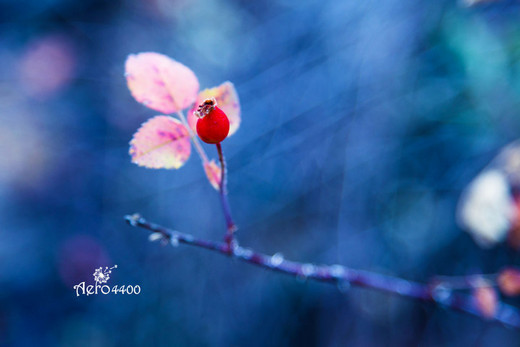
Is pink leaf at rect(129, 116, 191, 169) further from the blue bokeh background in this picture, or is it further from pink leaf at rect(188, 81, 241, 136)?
the blue bokeh background

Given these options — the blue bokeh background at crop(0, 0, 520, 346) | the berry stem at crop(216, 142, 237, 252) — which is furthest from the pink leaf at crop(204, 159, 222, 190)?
the blue bokeh background at crop(0, 0, 520, 346)

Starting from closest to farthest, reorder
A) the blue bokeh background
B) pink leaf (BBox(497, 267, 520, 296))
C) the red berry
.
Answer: the red berry < pink leaf (BBox(497, 267, 520, 296)) < the blue bokeh background

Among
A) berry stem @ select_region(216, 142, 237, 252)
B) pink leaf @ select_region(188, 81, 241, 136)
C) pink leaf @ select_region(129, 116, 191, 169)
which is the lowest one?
berry stem @ select_region(216, 142, 237, 252)

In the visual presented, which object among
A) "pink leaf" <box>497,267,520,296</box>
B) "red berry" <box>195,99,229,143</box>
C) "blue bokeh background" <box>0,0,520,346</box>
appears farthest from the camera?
"blue bokeh background" <box>0,0,520,346</box>

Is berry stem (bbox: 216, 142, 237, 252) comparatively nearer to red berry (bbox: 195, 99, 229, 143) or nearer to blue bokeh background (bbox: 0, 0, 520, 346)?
red berry (bbox: 195, 99, 229, 143)

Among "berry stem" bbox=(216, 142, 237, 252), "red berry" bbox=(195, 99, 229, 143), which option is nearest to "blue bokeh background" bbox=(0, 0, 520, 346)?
"berry stem" bbox=(216, 142, 237, 252)

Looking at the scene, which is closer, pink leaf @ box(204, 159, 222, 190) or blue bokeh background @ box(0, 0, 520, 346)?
pink leaf @ box(204, 159, 222, 190)

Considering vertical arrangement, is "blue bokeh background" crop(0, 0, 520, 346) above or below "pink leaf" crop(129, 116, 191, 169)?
above
